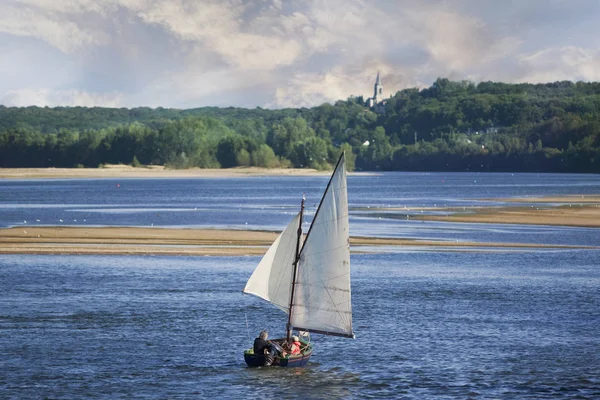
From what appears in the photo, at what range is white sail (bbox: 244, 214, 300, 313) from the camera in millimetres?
36406

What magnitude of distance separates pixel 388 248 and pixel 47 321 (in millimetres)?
34175

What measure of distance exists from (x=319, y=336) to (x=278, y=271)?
6.73 m

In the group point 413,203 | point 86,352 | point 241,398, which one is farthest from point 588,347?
point 413,203

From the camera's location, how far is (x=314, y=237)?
3688 cm

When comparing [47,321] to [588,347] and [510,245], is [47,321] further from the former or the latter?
[510,245]

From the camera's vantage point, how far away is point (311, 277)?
37219 mm

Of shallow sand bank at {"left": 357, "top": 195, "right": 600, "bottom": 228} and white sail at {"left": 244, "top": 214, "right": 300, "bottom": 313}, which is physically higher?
white sail at {"left": 244, "top": 214, "right": 300, "bottom": 313}

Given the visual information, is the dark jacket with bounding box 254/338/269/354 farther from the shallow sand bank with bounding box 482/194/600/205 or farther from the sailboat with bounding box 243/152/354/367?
the shallow sand bank with bounding box 482/194/600/205

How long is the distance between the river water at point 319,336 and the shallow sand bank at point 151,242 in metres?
3.71

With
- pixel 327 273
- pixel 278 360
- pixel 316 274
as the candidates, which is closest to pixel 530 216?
pixel 327 273

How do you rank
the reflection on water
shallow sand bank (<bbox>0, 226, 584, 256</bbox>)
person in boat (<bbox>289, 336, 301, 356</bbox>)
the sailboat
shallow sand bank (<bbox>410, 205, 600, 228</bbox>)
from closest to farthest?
1. the reflection on water
2. the sailboat
3. person in boat (<bbox>289, 336, 301, 356</bbox>)
4. shallow sand bank (<bbox>0, 226, 584, 256</bbox>)
5. shallow sand bank (<bbox>410, 205, 600, 228</bbox>)

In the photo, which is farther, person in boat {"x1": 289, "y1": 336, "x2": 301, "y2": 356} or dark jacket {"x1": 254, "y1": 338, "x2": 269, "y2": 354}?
person in boat {"x1": 289, "y1": 336, "x2": 301, "y2": 356}

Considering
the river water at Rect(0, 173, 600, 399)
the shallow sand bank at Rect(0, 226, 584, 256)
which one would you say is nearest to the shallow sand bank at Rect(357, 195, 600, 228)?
the shallow sand bank at Rect(0, 226, 584, 256)

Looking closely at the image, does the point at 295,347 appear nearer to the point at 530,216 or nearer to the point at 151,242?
the point at 151,242
